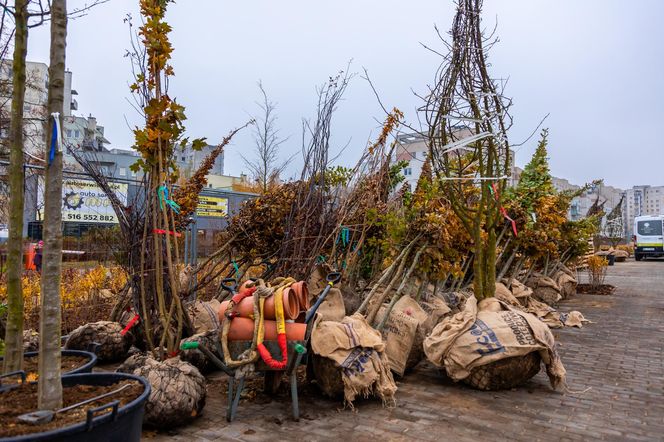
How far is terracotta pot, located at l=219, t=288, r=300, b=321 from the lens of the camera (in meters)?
3.53

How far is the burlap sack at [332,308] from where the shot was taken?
4.57 m

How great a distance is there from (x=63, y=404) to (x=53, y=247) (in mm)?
807

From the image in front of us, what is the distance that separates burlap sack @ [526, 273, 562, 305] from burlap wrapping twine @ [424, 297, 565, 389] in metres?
6.15

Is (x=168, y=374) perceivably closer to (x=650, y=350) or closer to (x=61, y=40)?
(x=61, y=40)

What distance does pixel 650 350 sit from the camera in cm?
583

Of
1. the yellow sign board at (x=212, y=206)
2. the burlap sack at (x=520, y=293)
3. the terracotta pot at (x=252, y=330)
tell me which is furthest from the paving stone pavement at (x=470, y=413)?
the yellow sign board at (x=212, y=206)

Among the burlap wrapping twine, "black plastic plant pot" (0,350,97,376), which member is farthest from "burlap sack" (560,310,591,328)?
"black plastic plant pot" (0,350,97,376)

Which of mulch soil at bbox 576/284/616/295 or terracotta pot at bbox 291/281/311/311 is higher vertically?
terracotta pot at bbox 291/281/311/311

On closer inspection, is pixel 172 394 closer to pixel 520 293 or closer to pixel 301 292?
pixel 301 292

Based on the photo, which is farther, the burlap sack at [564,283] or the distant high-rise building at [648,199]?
the distant high-rise building at [648,199]

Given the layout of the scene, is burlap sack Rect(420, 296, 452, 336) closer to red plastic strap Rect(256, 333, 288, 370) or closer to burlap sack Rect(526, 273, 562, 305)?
red plastic strap Rect(256, 333, 288, 370)

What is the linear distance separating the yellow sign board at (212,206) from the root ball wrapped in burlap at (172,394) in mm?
4330

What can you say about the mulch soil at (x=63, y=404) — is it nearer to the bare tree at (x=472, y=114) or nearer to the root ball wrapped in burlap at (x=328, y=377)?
the root ball wrapped in burlap at (x=328, y=377)

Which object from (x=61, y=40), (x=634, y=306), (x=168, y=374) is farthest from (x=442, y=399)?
(x=634, y=306)
